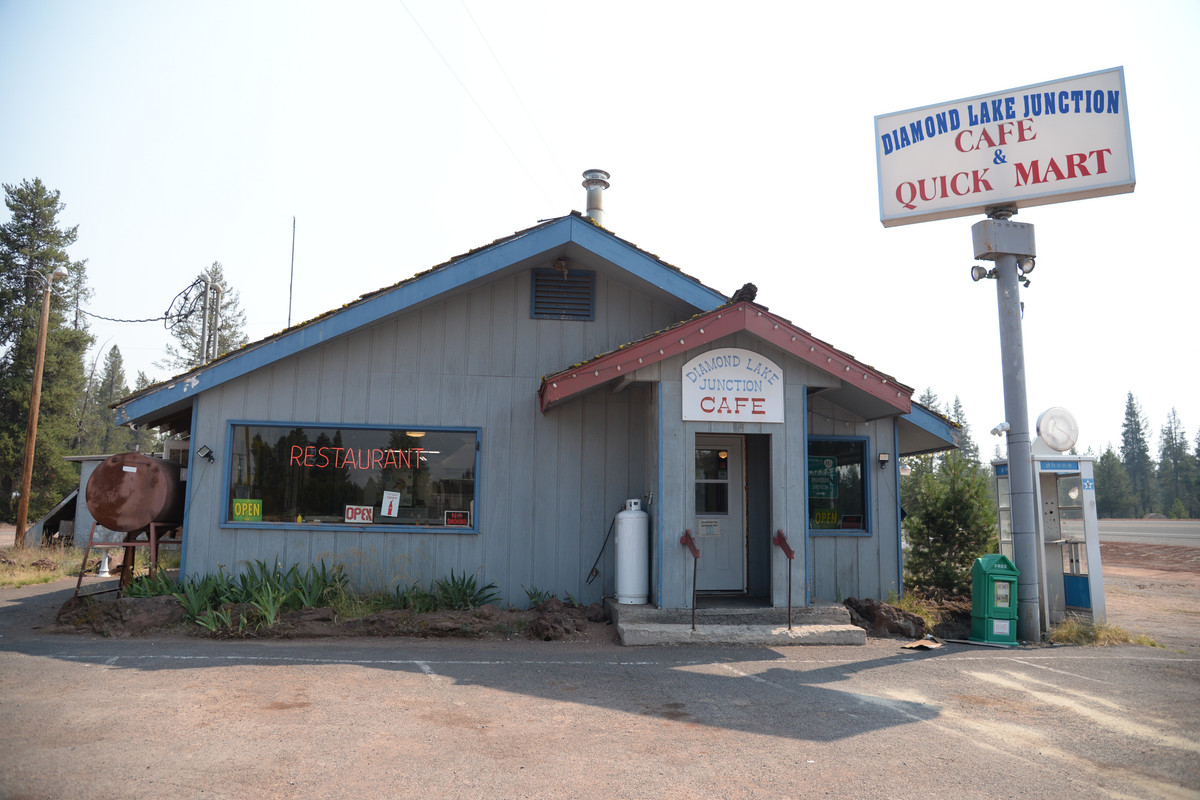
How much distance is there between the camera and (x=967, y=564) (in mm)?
12273

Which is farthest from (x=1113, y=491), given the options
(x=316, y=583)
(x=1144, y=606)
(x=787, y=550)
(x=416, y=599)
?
(x=316, y=583)

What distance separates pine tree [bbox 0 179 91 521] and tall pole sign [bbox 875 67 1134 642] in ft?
118

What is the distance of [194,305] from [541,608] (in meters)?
20.1

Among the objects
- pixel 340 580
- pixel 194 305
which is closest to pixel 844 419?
pixel 340 580

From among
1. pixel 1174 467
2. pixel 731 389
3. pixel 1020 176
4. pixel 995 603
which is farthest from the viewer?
pixel 1174 467

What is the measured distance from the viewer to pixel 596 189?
42.1ft

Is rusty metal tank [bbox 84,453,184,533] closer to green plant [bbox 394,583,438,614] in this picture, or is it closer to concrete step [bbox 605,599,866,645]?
green plant [bbox 394,583,438,614]

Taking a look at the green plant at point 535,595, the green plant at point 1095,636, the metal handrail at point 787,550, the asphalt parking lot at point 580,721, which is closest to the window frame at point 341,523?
the green plant at point 535,595

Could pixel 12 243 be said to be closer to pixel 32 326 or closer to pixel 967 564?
pixel 32 326

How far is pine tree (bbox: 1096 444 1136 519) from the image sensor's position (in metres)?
78.4

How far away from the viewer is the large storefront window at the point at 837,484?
11.2 meters

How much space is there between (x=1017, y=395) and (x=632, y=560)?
17.5ft

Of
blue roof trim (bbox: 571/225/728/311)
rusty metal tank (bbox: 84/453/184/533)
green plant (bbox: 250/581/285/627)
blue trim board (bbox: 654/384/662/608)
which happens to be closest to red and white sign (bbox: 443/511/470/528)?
green plant (bbox: 250/581/285/627)

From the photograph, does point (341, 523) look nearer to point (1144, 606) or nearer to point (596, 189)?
point (596, 189)
